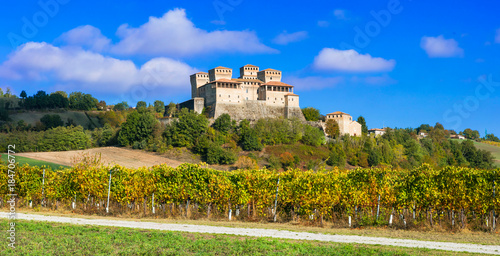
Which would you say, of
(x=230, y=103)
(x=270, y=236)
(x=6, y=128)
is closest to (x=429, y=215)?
(x=270, y=236)

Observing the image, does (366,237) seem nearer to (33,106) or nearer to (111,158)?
(111,158)

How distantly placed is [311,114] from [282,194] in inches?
2532

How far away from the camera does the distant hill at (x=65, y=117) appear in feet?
300

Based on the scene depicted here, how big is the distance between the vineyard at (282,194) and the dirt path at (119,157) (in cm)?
3341

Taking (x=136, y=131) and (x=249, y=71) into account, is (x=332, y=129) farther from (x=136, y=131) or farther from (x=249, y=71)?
(x=136, y=131)

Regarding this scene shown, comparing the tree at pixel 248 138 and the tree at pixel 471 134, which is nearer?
the tree at pixel 248 138

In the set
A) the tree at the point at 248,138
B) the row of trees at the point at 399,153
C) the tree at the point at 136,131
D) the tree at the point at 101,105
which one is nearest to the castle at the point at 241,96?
the tree at the point at 248,138

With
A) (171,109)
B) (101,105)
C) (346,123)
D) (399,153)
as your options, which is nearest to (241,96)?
(171,109)

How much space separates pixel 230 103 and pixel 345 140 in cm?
2110

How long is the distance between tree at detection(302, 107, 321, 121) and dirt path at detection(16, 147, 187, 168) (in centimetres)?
2958

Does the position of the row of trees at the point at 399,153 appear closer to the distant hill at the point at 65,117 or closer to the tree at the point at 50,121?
the tree at the point at 50,121

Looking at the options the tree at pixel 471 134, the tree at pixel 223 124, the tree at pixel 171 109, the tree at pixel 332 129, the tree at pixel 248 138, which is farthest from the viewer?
the tree at pixel 471 134

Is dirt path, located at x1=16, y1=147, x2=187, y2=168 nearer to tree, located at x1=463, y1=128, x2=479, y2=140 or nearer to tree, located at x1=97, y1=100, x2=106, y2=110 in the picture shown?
tree, located at x1=97, y1=100, x2=106, y2=110

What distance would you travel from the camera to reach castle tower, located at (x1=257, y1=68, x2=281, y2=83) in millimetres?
83000
